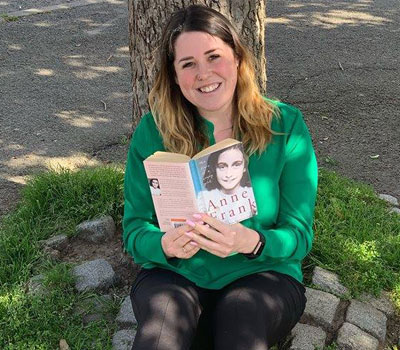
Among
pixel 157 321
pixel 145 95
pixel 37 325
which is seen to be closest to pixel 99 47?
pixel 145 95

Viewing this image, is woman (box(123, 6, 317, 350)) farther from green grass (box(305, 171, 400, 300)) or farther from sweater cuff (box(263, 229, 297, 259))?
green grass (box(305, 171, 400, 300))

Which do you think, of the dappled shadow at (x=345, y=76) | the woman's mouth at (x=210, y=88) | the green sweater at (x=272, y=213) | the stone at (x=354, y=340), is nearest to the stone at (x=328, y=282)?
the stone at (x=354, y=340)

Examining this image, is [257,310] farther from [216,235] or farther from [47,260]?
[47,260]

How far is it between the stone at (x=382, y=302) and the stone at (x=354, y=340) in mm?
223

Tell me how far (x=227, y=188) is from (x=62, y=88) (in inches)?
152

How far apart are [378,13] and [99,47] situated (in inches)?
147

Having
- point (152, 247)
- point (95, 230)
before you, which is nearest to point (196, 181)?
point (152, 247)

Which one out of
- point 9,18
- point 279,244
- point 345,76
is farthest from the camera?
point 9,18

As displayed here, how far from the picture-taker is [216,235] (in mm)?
2166

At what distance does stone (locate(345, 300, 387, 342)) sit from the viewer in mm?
2682

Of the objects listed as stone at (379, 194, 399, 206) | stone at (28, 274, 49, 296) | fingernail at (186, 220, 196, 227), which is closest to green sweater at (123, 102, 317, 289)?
fingernail at (186, 220, 196, 227)

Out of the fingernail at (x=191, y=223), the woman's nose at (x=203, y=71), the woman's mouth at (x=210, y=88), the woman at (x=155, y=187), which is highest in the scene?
the woman's nose at (x=203, y=71)

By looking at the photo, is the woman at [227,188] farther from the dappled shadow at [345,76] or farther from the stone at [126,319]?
the dappled shadow at [345,76]

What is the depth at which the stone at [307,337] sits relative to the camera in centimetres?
256
